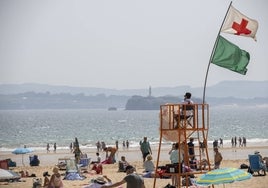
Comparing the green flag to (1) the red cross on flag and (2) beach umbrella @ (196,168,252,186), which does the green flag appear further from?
(2) beach umbrella @ (196,168,252,186)

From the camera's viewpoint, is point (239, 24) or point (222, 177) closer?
point (222, 177)

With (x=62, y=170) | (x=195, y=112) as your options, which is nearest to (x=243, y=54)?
(x=195, y=112)

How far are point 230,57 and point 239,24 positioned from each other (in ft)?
3.03

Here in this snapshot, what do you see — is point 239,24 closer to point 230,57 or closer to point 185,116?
point 230,57

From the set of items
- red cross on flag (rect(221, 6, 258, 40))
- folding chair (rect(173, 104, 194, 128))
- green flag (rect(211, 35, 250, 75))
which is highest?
red cross on flag (rect(221, 6, 258, 40))

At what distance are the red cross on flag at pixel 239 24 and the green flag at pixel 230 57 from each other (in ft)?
1.15

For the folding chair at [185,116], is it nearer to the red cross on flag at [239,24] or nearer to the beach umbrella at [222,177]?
the beach umbrella at [222,177]

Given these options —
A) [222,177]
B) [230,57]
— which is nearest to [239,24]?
[230,57]

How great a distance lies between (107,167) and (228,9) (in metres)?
13.6

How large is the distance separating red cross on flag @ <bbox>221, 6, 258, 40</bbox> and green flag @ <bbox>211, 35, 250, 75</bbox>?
0.35m

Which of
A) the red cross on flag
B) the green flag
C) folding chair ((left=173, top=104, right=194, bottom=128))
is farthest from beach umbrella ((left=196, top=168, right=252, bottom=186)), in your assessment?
the red cross on flag

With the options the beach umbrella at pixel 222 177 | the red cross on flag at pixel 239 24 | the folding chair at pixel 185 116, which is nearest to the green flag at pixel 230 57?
the red cross on flag at pixel 239 24

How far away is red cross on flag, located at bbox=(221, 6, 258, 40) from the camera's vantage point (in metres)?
16.8

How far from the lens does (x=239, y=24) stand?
1675 cm
